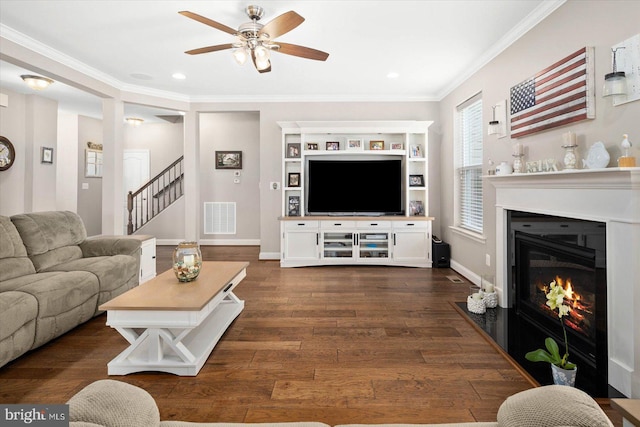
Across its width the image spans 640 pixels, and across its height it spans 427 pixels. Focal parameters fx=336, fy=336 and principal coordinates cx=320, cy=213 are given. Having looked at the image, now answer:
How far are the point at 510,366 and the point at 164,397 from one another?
7.18 feet

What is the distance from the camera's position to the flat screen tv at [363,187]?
5.39 meters

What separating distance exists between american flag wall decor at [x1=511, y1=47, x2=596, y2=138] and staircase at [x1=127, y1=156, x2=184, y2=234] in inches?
273

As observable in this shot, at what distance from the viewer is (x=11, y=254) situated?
289cm

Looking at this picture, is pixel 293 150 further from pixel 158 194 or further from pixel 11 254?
pixel 158 194

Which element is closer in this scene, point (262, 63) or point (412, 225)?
point (262, 63)

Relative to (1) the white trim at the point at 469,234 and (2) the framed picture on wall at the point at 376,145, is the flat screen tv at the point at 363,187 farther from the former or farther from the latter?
(1) the white trim at the point at 469,234

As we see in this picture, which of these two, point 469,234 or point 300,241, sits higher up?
point 469,234

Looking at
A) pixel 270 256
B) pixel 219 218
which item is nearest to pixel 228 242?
pixel 219 218

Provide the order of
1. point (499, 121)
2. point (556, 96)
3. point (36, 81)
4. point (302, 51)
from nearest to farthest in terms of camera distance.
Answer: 1. point (556, 96)
2. point (302, 51)
3. point (499, 121)
4. point (36, 81)

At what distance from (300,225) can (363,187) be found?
1.18 meters

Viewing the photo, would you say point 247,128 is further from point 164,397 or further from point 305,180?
point 164,397

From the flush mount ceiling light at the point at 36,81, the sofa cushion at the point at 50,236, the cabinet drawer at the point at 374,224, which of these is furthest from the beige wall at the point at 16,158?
the cabinet drawer at the point at 374,224

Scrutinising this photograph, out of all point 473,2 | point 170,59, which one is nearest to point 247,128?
point 170,59

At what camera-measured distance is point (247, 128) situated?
755 cm
